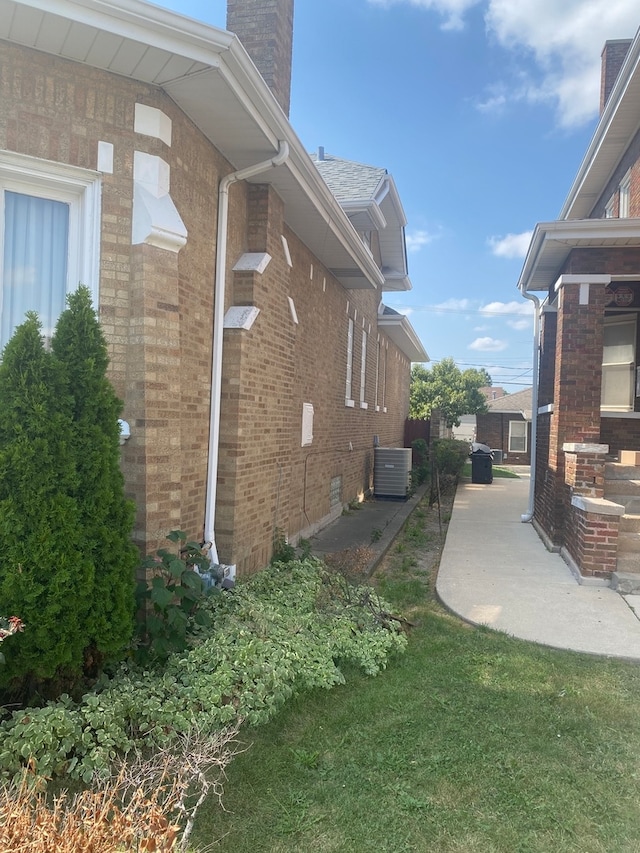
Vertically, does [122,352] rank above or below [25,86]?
below

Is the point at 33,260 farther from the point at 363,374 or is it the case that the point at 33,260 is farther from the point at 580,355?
the point at 363,374

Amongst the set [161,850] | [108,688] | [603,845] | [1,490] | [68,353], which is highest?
[68,353]

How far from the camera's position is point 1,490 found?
283cm

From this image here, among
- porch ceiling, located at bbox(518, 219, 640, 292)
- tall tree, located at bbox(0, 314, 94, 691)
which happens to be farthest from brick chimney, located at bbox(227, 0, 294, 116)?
tall tree, located at bbox(0, 314, 94, 691)

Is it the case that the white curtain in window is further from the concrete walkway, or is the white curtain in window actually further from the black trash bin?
the black trash bin

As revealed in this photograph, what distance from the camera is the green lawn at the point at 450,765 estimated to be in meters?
2.47

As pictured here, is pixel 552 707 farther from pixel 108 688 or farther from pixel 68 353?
pixel 68 353

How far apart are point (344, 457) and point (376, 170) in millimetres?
6013

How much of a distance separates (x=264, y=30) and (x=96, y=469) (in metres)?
6.49

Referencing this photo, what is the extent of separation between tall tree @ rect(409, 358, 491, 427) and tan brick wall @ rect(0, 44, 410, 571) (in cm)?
2904

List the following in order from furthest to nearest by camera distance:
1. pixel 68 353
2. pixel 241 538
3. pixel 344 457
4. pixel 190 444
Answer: pixel 344 457 → pixel 241 538 → pixel 190 444 → pixel 68 353

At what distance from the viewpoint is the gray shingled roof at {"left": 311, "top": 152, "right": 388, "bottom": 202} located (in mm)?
10680

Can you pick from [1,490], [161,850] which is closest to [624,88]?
[1,490]

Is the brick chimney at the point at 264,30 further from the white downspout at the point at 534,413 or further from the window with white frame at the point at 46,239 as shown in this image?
the white downspout at the point at 534,413
